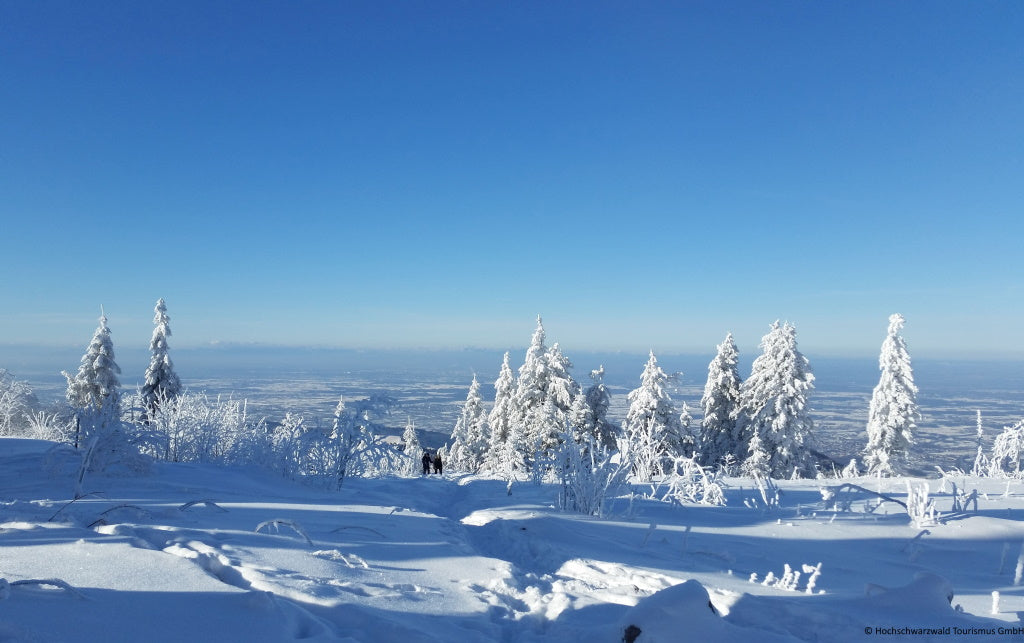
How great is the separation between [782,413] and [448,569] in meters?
24.3

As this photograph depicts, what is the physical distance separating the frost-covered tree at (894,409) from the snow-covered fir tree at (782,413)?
132 inches

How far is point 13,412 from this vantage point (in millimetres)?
24344

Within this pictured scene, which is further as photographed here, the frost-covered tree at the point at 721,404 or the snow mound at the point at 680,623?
the frost-covered tree at the point at 721,404

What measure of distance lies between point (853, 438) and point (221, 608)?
44.7m

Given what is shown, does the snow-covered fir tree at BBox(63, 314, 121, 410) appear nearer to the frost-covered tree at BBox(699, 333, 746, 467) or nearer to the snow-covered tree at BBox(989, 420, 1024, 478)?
the frost-covered tree at BBox(699, 333, 746, 467)

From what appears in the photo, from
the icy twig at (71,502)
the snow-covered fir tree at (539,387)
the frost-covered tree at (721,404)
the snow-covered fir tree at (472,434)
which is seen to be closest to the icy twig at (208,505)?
the icy twig at (71,502)

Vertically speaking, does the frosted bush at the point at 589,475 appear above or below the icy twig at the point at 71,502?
below

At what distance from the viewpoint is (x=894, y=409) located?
24.9m

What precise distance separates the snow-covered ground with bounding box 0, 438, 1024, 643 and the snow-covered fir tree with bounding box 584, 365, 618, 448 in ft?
60.3

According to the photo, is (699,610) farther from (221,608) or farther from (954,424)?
(954,424)

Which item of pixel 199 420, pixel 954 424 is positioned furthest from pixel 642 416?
pixel 954 424

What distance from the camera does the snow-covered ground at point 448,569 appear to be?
2.52m

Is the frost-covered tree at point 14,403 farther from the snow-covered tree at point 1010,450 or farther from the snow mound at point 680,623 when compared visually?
the snow-covered tree at point 1010,450

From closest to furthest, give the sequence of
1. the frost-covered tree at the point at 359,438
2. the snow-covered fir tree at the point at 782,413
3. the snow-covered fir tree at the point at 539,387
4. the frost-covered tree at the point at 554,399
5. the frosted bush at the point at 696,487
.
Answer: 1. the frosted bush at the point at 696,487
2. the frost-covered tree at the point at 359,438
3. the frost-covered tree at the point at 554,399
4. the snow-covered fir tree at the point at 782,413
5. the snow-covered fir tree at the point at 539,387
